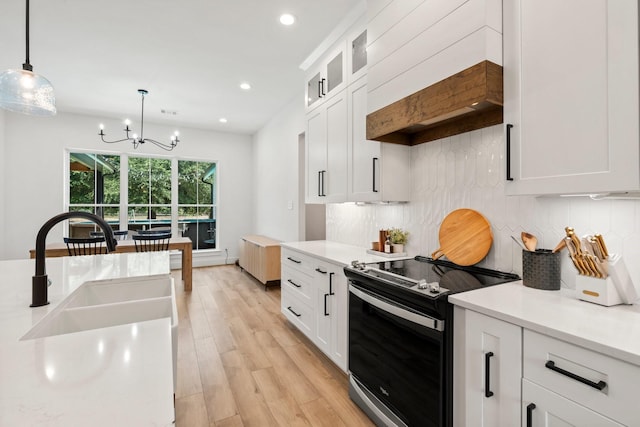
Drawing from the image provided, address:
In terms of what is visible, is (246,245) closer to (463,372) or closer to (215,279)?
(215,279)

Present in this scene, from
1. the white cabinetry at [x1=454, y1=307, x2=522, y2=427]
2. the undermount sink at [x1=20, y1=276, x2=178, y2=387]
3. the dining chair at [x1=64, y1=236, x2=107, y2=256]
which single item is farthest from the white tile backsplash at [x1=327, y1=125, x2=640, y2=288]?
the dining chair at [x1=64, y1=236, x2=107, y2=256]

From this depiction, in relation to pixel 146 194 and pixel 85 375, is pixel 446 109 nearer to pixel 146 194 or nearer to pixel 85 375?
pixel 85 375

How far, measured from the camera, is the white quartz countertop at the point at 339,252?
224 cm

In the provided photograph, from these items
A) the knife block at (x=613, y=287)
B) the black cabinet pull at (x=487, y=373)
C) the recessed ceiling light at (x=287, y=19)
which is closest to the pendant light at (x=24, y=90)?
the recessed ceiling light at (x=287, y=19)

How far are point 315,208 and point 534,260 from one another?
3484 mm

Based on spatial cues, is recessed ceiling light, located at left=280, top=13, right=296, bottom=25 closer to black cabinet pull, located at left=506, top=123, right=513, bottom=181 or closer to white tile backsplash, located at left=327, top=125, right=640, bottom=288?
white tile backsplash, located at left=327, top=125, right=640, bottom=288

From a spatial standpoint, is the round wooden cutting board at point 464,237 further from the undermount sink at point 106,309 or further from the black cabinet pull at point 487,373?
the undermount sink at point 106,309

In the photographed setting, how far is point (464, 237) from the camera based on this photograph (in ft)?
6.17

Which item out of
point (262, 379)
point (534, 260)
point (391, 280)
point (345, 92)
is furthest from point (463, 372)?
point (345, 92)

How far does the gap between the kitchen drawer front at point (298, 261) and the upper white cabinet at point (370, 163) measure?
0.65 m

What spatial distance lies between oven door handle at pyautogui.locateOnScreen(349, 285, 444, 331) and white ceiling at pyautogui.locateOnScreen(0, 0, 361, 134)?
2.33 meters

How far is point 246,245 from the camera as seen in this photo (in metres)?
5.59

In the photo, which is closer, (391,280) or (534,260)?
(534,260)

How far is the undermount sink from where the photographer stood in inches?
43.4
